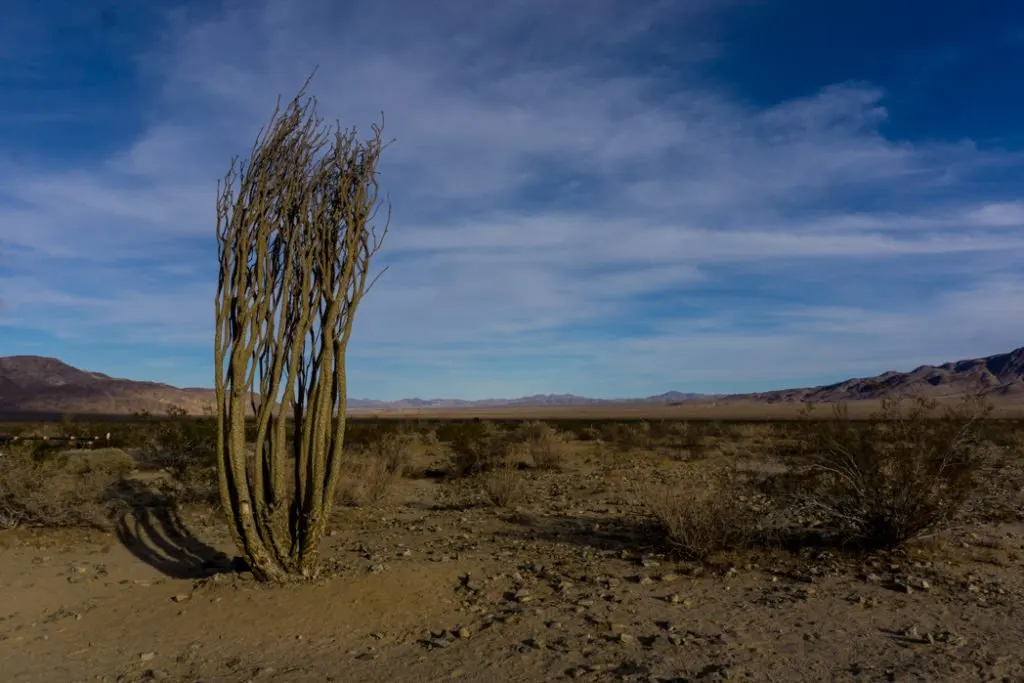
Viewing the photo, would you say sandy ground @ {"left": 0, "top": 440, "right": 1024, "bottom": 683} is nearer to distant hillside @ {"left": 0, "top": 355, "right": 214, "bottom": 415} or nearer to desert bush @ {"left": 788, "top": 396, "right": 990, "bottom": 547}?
desert bush @ {"left": 788, "top": 396, "right": 990, "bottom": 547}

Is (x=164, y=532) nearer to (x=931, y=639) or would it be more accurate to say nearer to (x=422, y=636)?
(x=422, y=636)

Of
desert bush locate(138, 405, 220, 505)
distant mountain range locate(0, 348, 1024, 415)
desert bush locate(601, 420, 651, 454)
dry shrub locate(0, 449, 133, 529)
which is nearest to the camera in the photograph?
dry shrub locate(0, 449, 133, 529)

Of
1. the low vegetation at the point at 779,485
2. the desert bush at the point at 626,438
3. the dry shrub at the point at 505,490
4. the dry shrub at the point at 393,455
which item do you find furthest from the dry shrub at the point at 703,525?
the desert bush at the point at 626,438

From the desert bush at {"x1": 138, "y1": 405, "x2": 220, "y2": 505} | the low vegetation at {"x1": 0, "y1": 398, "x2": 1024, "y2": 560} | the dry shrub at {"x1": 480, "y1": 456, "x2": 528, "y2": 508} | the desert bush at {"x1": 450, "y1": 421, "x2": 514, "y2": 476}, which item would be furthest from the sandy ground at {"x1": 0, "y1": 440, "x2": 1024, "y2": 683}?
the desert bush at {"x1": 450, "y1": 421, "x2": 514, "y2": 476}

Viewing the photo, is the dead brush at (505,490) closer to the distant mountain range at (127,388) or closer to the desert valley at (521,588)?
the desert valley at (521,588)

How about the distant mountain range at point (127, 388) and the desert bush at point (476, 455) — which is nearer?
the desert bush at point (476, 455)

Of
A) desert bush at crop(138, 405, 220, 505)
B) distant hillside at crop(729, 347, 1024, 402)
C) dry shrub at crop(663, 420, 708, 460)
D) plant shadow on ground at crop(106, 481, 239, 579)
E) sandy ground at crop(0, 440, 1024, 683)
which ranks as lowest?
sandy ground at crop(0, 440, 1024, 683)

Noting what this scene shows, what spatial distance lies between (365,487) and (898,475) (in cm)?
823

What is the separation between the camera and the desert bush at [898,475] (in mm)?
8297

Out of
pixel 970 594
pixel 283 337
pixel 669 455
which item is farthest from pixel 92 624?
pixel 669 455

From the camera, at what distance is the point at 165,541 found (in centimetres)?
995

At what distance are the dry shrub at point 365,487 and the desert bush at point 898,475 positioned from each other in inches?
274

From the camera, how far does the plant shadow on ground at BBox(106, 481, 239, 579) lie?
8.55m

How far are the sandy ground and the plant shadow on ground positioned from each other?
6 centimetres
